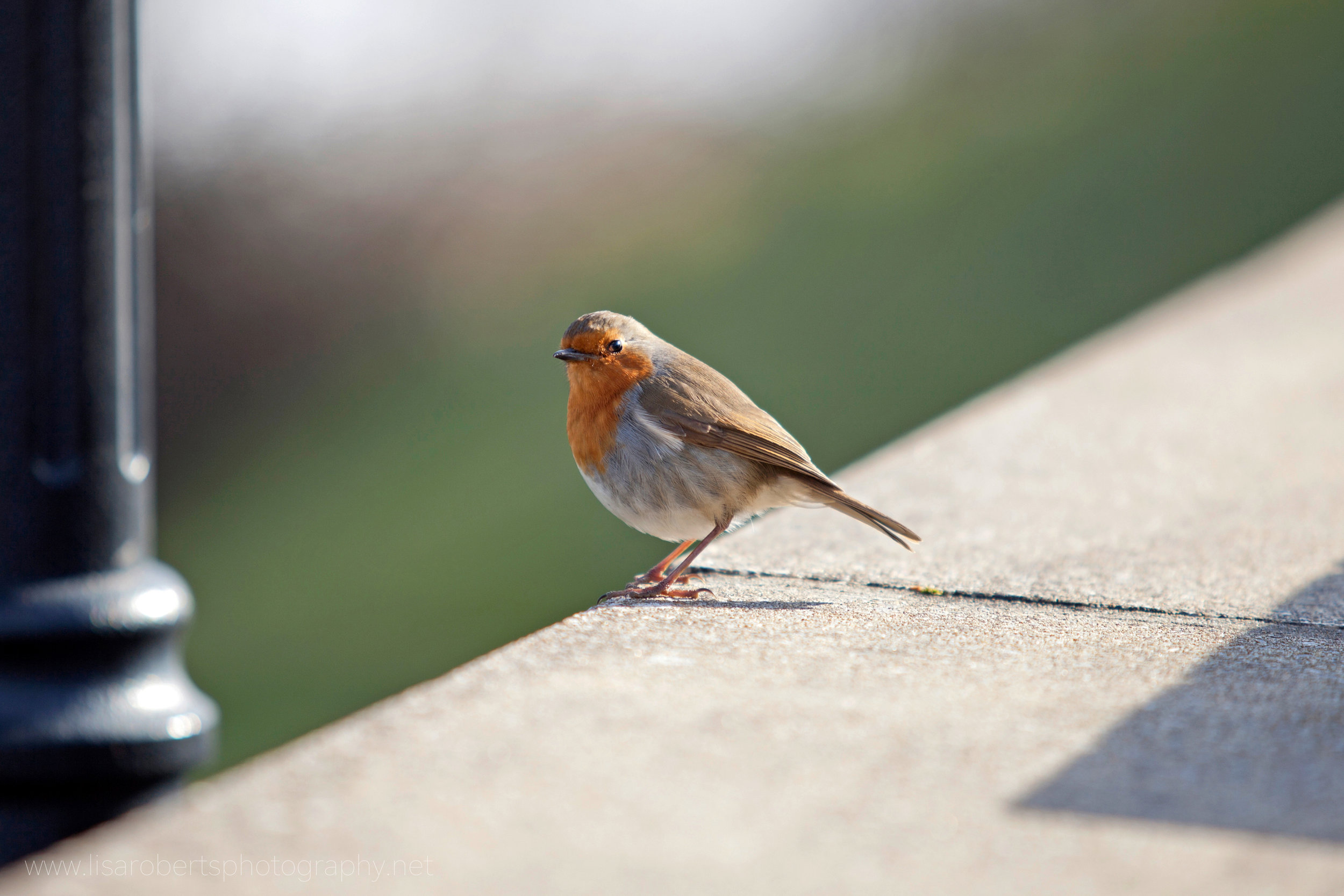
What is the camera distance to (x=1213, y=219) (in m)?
11.2

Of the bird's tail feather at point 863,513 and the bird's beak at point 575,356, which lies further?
the bird's beak at point 575,356

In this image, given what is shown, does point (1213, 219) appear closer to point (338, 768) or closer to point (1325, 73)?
point (1325, 73)

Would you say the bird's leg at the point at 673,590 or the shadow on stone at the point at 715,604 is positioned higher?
the shadow on stone at the point at 715,604

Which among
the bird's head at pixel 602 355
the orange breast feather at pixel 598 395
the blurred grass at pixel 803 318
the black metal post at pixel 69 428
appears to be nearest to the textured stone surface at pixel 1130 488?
the orange breast feather at pixel 598 395

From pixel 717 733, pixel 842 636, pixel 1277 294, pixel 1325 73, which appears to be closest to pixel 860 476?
pixel 842 636

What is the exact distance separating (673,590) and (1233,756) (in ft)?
4.27

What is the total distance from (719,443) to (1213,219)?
943 cm

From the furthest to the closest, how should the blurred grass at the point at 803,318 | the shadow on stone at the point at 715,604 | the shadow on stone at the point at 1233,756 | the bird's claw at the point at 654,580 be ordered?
1. the blurred grass at the point at 803,318
2. the bird's claw at the point at 654,580
3. the shadow on stone at the point at 715,604
4. the shadow on stone at the point at 1233,756

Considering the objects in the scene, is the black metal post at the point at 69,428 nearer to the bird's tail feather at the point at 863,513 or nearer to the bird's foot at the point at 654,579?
the bird's foot at the point at 654,579

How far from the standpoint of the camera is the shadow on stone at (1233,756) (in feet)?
5.64

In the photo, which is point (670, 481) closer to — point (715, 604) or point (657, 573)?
point (657, 573)

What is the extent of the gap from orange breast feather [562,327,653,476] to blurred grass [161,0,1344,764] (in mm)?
2779

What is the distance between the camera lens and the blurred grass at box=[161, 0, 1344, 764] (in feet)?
21.4

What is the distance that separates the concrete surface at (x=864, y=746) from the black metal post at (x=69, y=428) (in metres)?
0.17
